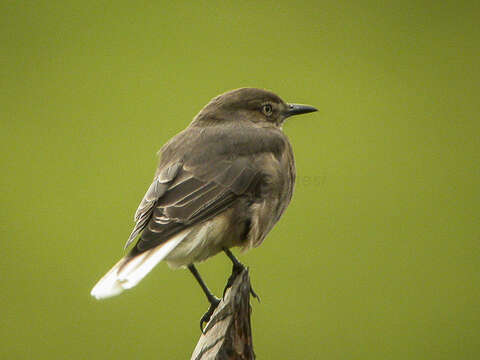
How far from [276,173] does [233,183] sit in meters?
0.42

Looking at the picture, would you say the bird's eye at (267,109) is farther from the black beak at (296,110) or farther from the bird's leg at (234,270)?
the bird's leg at (234,270)

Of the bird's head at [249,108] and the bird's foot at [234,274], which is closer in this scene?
the bird's foot at [234,274]

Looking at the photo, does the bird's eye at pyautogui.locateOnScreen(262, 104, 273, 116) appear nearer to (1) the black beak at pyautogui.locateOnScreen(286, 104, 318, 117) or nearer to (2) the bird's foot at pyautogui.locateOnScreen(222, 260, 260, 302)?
(1) the black beak at pyautogui.locateOnScreen(286, 104, 318, 117)

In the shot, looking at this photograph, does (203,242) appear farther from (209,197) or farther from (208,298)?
(208,298)

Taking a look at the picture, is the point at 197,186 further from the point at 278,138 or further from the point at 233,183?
the point at 278,138

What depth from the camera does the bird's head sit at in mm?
4805

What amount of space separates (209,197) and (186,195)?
0.45ft

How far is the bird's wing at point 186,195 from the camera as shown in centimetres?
358

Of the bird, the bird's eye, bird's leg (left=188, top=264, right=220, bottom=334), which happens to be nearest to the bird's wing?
the bird

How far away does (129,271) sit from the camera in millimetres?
3264

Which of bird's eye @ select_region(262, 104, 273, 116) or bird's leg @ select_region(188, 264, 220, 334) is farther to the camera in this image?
bird's eye @ select_region(262, 104, 273, 116)

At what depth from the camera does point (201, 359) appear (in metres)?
2.90

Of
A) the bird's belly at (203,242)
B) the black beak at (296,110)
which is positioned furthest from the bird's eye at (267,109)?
Result: the bird's belly at (203,242)

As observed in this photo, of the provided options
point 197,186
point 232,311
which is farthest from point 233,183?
point 232,311
